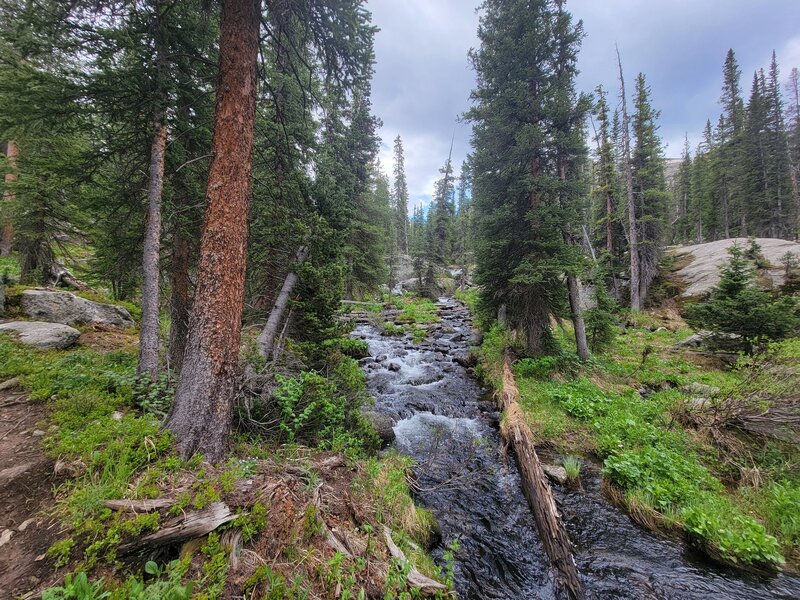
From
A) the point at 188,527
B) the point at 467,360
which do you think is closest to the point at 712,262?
the point at 467,360

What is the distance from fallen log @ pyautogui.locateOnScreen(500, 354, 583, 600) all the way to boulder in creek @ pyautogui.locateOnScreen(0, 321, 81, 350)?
1068cm

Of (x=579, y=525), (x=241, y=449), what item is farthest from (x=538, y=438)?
(x=241, y=449)

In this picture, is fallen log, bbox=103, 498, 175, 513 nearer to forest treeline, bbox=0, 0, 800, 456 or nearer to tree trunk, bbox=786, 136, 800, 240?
forest treeline, bbox=0, 0, 800, 456

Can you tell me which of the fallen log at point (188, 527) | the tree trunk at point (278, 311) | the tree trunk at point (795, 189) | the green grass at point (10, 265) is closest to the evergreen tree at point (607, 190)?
the tree trunk at point (795, 189)

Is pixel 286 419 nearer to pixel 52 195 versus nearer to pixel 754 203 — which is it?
pixel 52 195

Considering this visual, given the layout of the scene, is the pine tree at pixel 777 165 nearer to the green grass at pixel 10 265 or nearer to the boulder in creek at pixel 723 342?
the boulder in creek at pixel 723 342

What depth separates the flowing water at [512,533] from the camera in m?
4.08

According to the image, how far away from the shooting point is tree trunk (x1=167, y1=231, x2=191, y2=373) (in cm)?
707

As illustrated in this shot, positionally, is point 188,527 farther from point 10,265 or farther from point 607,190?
point 607,190

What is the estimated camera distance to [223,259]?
4207 mm

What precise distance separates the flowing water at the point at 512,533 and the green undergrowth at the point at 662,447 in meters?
0.37

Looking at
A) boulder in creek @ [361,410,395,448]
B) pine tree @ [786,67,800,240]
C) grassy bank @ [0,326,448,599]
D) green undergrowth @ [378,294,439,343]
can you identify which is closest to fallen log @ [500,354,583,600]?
grassy bank @ [0,326,448,599]

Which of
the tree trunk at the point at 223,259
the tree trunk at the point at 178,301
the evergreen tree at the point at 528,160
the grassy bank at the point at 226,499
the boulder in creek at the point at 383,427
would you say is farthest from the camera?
the evergreen tree at the point at 528,160

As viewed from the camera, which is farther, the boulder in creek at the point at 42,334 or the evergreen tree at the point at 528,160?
the evergreen tree at the point at 528,160
